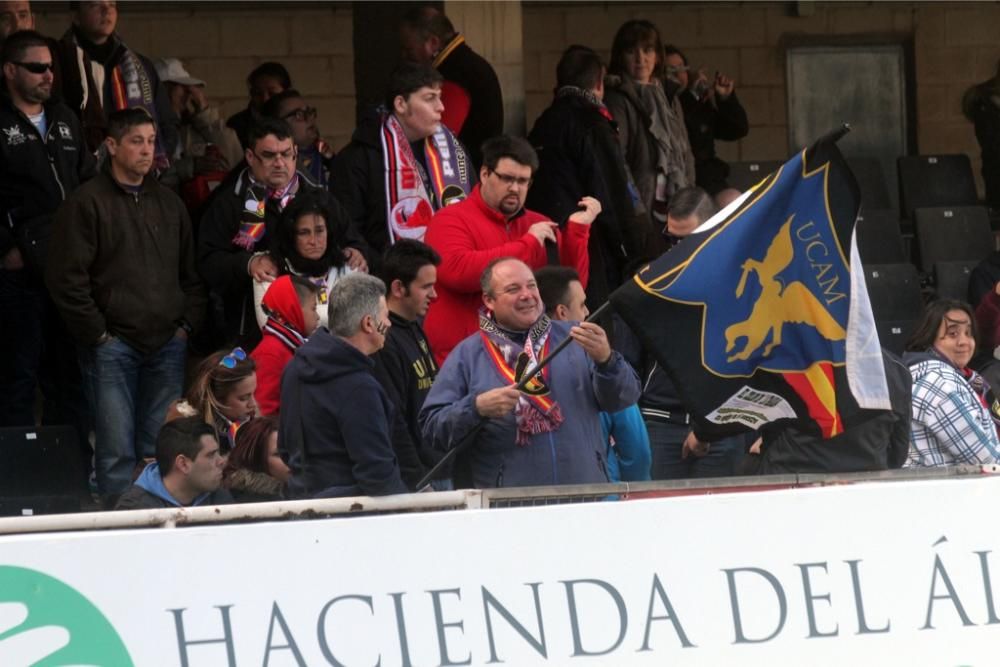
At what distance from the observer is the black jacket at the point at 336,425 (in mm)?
6492

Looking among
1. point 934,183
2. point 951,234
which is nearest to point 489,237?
point 951,234

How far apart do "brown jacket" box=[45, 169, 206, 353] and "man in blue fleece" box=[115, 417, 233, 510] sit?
1.47 meters

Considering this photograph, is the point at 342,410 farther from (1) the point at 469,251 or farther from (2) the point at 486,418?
(1) the point at 469,251

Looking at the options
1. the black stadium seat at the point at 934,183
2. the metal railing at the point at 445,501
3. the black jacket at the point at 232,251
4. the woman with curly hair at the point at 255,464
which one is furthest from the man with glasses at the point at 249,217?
the black stadium seat at the point at 934,183

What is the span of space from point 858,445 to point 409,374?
169 cm

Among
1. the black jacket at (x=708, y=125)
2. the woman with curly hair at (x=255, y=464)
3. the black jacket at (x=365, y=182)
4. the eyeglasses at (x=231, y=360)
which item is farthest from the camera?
the black jacket at (x=708, y=125)

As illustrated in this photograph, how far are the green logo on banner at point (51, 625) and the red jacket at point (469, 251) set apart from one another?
9.12 feet

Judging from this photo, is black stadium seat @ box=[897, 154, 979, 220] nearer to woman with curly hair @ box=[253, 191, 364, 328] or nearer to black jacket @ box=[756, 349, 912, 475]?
woman with curly hair @ box=[253, 191, 364, 328]

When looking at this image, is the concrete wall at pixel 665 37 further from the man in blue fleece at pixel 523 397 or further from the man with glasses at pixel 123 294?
the man in blue fleece at pixel 523 397

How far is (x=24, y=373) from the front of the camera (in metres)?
8.95

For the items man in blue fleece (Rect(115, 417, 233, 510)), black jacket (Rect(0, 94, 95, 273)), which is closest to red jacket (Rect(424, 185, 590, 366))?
man in blue fleece (Rect(115, 417, 233, 510))

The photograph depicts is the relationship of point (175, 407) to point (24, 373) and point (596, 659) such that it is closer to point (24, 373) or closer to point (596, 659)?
point (24, 373)

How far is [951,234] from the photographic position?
12.1 meters

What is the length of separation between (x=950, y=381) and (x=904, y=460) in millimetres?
882
